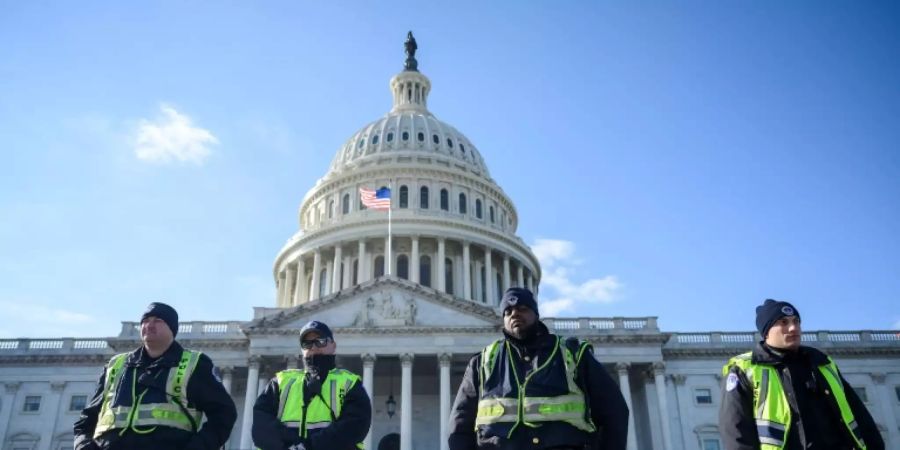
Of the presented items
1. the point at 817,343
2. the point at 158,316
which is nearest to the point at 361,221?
the point at 817,343

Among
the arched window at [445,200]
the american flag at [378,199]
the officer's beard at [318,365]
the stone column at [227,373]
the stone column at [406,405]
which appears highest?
the arched window at [445,200]

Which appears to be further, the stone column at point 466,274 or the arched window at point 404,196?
the arched window at point 404,196

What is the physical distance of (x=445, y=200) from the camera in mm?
75000

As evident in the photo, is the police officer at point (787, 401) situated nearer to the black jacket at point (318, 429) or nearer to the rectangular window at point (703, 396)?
the black jacket at point (318, 429)

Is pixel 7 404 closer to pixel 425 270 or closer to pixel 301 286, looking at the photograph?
pixel 301 286

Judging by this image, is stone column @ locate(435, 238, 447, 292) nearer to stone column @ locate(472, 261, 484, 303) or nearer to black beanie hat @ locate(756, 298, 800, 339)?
stone column @ locate(472, 261, 484, 303)

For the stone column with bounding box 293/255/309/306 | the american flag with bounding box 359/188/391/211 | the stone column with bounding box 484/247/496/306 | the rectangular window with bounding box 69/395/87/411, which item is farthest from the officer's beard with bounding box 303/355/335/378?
the stone column with bounding box 293/255/309/306

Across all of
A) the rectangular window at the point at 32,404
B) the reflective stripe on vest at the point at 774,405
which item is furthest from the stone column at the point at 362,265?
the reflective stripe on vest at the point at 774,405

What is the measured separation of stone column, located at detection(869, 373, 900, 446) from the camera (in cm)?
4812

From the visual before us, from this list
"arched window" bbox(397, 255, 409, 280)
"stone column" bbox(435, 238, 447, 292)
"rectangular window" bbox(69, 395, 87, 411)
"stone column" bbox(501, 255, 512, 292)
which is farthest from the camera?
"stone column" bbox(501, 255, 512, 292)

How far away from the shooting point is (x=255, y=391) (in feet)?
151

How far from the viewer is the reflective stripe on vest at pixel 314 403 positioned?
8695mm

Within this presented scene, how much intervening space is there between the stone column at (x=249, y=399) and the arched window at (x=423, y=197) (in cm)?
3003

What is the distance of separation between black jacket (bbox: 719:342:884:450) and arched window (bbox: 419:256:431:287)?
199 ft
